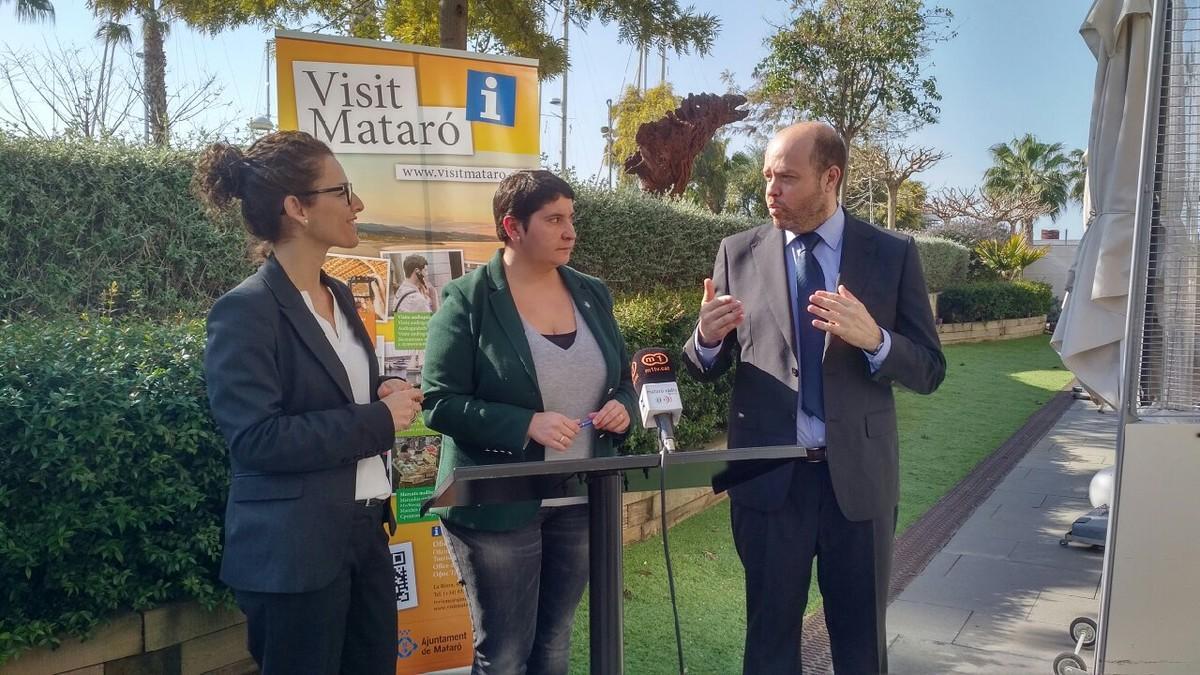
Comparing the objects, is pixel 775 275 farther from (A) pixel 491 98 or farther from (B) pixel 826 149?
(A) pixel 491 98

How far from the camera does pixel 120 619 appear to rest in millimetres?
2955

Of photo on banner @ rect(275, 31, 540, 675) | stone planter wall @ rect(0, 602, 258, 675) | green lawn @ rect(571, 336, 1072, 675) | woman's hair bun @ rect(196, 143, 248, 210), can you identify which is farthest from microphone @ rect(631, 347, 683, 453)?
green lawn @ rect(571, 336, 1072, 675)

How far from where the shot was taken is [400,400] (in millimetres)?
2256

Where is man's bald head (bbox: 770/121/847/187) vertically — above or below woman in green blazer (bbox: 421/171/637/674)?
above

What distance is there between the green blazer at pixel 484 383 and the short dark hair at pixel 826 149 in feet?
2.77

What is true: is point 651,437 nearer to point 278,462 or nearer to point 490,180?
point 490,180

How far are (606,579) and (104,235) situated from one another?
519cm

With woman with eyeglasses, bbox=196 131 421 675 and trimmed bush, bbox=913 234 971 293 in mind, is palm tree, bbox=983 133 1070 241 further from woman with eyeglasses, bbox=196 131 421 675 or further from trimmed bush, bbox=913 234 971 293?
woman with eyeglasses, bbox=196 131 421 675

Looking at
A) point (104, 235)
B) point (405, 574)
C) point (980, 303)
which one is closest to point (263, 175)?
point (405, 574)

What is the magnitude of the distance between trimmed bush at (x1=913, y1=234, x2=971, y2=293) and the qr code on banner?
18042 mm

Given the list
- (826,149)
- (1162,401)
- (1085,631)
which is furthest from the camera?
(1085,631)

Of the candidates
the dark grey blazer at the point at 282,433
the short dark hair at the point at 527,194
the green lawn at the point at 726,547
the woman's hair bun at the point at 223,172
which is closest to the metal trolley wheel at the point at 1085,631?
the green lawn at the point at 726,547

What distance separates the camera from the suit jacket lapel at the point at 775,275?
2730 mm

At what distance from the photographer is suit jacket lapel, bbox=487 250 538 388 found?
8.37 ft
